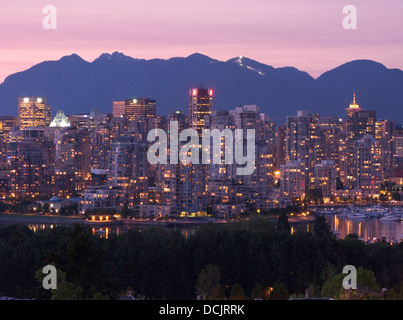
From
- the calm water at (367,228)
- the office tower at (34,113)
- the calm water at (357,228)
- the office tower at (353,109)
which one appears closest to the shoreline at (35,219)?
the calm water at (357,228)

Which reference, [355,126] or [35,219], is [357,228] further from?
[355,126]

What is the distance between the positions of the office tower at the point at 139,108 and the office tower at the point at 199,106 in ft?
19.3

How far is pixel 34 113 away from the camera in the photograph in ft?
186

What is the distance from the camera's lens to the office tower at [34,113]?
5647 centimetres

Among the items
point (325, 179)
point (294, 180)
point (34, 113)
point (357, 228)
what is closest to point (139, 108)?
point (34, 113)

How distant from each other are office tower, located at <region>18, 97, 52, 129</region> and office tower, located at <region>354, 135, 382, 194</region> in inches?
968

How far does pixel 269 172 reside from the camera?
113 ft

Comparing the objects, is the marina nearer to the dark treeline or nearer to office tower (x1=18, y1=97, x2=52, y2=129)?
the dark treeline

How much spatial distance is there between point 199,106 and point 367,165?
1023 cm
